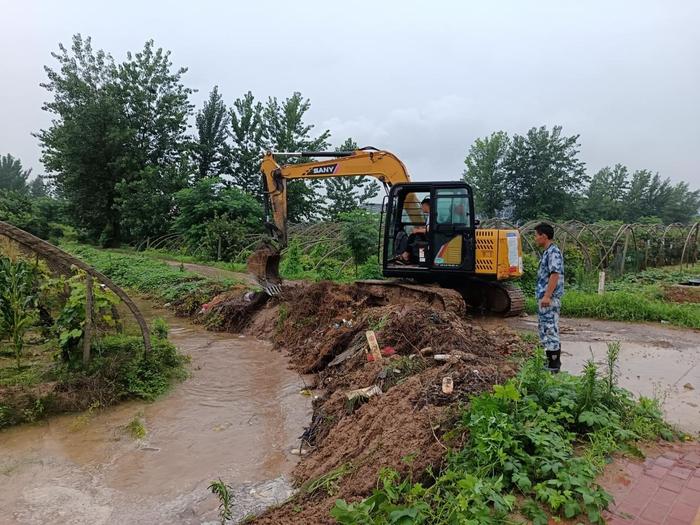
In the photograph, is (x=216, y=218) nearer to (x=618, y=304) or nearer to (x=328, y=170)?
(x=328, y=170)

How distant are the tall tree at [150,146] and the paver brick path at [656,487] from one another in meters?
27.3

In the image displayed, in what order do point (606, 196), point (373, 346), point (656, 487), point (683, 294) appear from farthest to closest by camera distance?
point (606, 196) < point (683, 294) < point (373, 346) < point (656, 487)

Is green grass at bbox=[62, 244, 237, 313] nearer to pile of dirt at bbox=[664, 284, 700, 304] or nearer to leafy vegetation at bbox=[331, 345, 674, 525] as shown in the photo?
leafy vegetation at bbox=[331, 345, 674, 525]

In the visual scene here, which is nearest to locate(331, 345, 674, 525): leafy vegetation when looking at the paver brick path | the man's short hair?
the paver brick path

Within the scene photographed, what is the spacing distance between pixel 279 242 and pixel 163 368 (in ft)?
14.0

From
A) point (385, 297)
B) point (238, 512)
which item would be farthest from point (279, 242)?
point (238, 512)

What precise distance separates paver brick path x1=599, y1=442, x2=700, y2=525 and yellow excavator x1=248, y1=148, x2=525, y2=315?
595 cm

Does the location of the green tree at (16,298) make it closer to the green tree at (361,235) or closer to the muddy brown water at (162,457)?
the muddy brown water at (162,457)

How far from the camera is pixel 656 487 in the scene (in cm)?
345

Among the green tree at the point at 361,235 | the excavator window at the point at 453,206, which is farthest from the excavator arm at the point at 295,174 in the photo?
the green tree at the point at 361,235

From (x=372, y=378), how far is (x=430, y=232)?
14.0 feet

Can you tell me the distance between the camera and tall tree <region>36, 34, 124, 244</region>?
27469mm

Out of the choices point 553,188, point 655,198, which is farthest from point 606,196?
point 553,188

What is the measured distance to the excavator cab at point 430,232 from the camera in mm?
9531
